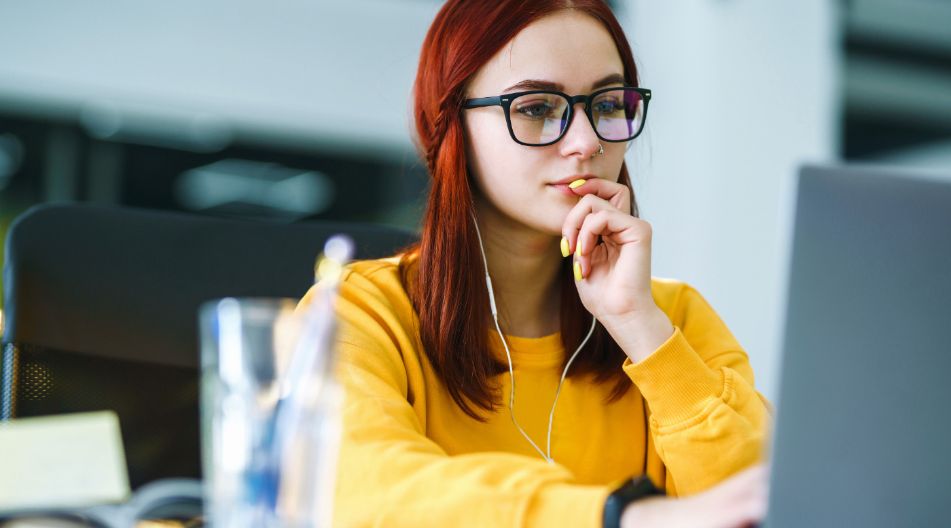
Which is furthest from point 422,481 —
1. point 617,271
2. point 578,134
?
point 578,134

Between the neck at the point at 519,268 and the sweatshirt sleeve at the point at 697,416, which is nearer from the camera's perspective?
the sweatshirt sleeve at the point at 697,416

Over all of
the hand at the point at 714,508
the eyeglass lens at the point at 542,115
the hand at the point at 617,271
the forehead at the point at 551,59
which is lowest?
the hand at the point at 714,508

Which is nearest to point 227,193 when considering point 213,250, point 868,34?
point 868,34

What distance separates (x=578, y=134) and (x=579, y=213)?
0.11m

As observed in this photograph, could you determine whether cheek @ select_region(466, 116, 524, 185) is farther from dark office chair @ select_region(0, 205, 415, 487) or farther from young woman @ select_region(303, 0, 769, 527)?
dark office chair @ select_region(0, 205, 415, 487)

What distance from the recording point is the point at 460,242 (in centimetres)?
126

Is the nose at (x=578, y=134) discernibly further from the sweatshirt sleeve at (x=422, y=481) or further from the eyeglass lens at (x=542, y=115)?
the sweatshirt sleeve at (x=422, y=481)

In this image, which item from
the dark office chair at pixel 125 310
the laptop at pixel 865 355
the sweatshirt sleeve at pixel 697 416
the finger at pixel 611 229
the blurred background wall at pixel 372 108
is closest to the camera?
the laptop at pixel 865 355

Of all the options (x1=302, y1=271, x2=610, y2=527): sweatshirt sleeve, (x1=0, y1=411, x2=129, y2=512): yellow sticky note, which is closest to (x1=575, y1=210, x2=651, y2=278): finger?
(x1=302, y1=271, x2=610, y2=527): sweatshirt sleeve

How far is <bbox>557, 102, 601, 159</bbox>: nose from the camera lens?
121cm

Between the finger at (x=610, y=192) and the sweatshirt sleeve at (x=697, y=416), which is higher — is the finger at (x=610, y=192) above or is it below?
above

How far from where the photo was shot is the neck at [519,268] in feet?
4.36

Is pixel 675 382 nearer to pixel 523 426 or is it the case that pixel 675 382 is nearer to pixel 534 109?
pixel 523 426

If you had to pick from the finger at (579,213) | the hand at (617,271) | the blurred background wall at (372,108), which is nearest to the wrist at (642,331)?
the hand at (617,271)
